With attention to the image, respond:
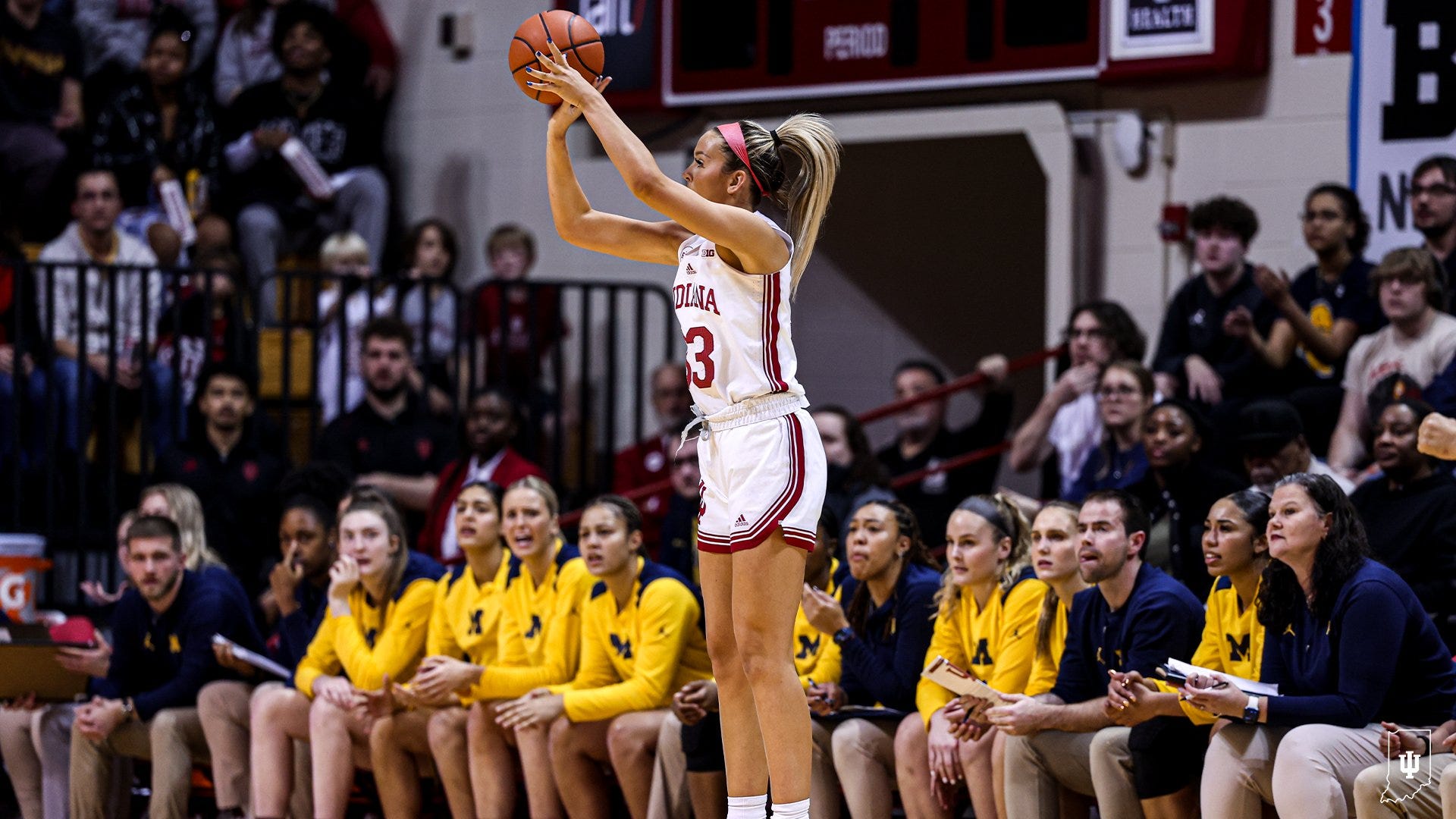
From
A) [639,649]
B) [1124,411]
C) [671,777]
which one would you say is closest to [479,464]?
[639,649]

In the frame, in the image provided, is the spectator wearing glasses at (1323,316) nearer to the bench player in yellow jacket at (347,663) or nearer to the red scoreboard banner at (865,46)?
the red scoreboard banner at (865,46)

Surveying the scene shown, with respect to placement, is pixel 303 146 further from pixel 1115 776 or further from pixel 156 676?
pixel 1115 776

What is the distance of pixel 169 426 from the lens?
7.54 metres

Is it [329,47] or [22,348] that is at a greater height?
[329,47]

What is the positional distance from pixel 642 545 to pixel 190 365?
9.52ft

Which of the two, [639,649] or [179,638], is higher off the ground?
[639,649]

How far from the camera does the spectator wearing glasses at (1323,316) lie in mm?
6367

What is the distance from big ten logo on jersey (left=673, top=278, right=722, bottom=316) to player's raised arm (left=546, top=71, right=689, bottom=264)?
113 mm

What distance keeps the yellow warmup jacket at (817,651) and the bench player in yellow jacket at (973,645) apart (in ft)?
1.11

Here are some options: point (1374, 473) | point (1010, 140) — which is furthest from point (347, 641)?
point (1010, 140)

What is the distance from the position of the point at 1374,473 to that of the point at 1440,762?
5.75 ft

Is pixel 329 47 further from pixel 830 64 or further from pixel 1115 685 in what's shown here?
pixel 1115 685

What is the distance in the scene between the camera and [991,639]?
5207 mm

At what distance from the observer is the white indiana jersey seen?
3.68m
